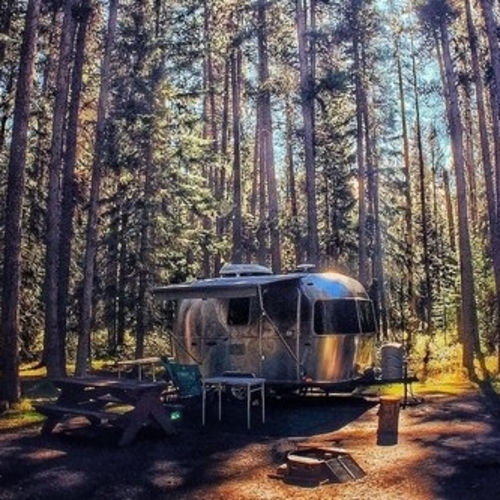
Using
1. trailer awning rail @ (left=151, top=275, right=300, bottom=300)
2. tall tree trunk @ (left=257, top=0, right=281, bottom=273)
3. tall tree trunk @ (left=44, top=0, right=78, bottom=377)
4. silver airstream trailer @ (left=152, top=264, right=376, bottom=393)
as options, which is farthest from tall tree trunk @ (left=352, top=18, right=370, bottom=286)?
tall tree trunk @ (left=44, top=0, right=78, bottom=377)

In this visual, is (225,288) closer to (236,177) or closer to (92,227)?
(92,227)

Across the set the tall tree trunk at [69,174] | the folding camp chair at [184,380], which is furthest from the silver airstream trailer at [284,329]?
the tall tree trunk at [69,174]

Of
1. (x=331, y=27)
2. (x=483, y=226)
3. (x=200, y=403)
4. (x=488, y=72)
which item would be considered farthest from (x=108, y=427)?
(x=483, y=226)

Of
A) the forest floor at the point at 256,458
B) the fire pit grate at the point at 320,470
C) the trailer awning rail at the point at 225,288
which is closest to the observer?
the forest floor at the point at 256,458

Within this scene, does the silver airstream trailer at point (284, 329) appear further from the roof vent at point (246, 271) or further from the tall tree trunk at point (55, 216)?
the tall tree trunk at point (55, 216)

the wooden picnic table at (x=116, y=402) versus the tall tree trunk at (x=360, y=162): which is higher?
the tall tree trunk at (x=360, y=162)

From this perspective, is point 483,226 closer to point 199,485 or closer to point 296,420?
Result: point 296,420

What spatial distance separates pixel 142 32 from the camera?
69.3 ft

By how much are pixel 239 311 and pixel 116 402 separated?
13.6 ft

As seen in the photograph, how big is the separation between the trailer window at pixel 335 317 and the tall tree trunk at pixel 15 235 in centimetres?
588

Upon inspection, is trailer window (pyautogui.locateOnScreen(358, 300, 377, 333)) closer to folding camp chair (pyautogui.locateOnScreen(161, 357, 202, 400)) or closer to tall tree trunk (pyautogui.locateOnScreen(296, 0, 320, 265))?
tall tree trunk (pyautogui.locateOnScreen(296, 0, 320, 265))

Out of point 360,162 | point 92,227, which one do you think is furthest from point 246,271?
point 360,162

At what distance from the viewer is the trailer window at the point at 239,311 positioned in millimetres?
13844

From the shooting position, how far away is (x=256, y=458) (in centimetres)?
905
